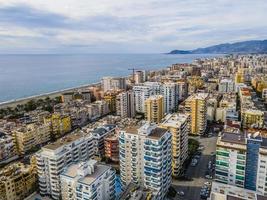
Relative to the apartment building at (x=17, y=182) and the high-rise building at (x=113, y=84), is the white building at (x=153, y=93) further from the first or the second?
the apartment building at (x=17, y=182)

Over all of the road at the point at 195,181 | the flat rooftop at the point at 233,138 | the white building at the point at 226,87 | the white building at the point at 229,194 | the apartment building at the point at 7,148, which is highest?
the flat rooftop at the point at 233,138

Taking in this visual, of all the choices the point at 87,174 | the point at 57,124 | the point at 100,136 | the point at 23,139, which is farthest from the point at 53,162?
the point at 57,124

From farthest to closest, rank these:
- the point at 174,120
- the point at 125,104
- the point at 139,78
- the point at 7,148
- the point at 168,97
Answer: the point at 139,78, the point at 168,97, the point at 125,104, the point at 7,148, the point at 174,120

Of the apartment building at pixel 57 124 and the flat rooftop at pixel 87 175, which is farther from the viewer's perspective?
the apartment building at pixel 57 124

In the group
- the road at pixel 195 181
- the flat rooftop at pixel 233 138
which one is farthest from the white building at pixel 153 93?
the flat rooftop at pixel 233 138

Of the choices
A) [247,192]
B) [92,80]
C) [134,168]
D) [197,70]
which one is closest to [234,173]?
[247,192]

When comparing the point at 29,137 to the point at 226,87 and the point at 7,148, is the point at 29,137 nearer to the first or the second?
the point at 7,148

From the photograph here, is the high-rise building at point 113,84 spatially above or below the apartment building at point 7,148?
above
